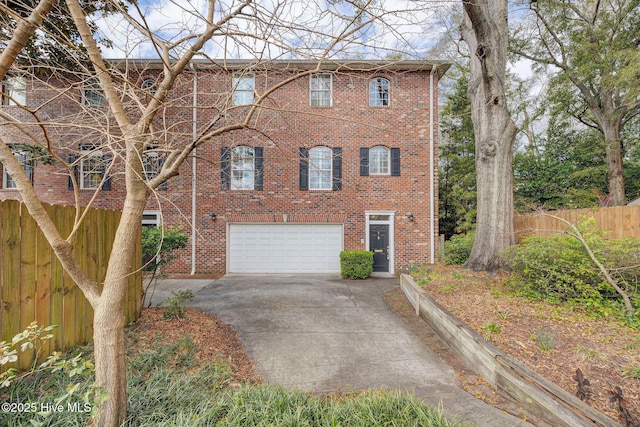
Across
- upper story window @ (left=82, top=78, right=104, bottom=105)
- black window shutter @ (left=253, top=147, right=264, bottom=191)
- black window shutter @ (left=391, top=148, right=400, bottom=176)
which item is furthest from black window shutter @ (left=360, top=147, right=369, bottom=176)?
upper story window @ (left=82, top=78, right=104, bottom=105)

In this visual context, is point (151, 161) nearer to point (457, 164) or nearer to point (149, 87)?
point (149, 87)

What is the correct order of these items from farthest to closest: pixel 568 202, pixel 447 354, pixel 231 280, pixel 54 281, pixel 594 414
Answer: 1. pixel 568 202
2. pixel 231 280
3. pixel 447 354
4. pixel 54 281
5. pixel 594 414

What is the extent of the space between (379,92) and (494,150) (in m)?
4.89

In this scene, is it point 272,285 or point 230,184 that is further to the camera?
point 230,184

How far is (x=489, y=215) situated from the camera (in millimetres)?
6699

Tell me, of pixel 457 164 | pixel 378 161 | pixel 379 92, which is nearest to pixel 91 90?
pixel 378 161

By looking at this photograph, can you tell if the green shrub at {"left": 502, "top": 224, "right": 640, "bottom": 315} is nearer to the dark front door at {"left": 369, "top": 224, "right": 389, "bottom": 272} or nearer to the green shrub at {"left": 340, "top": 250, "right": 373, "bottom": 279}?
the green shrub at {"left": 340, "top": 250, "right": 373, "bottom": 279}

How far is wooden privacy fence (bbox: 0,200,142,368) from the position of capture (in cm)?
248

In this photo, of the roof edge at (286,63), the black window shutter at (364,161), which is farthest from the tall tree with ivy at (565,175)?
the roof edge at (286,63)

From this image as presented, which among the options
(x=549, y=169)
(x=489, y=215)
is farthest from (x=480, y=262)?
(x=549, y=169)

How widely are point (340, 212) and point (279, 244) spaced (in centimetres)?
246

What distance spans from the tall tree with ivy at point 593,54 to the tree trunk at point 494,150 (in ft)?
19.6

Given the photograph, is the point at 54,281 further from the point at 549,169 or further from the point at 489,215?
the point at 549,169

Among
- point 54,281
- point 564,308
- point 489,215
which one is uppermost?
point 489,215
